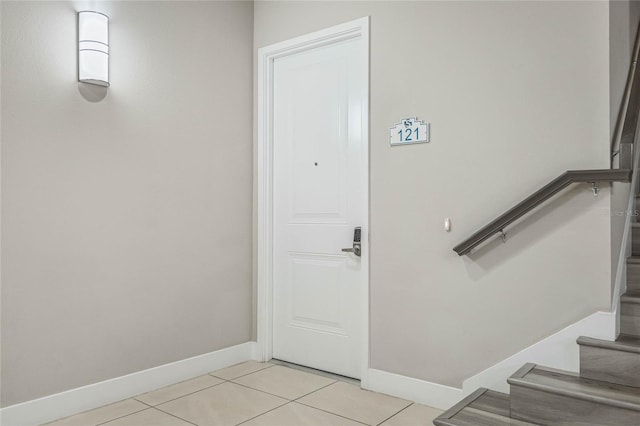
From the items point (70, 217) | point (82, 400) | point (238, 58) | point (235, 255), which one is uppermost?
point (238, 58)

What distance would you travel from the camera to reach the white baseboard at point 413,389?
2.76 meters

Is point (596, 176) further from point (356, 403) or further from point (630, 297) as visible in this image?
point (356, 403)

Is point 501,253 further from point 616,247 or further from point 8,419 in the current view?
point 8,419

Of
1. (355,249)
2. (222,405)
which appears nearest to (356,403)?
(222,405)

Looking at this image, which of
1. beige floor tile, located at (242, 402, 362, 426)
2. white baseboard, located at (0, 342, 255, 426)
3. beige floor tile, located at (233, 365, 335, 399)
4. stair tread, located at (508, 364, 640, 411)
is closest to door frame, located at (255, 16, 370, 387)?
white baseboard, located at (0, 342, 255, 426)

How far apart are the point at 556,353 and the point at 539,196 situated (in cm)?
77

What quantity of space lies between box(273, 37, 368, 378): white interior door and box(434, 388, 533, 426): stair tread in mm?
835

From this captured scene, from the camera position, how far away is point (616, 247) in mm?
2373

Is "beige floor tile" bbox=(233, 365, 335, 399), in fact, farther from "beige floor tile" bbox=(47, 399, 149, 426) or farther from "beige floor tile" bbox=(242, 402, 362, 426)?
"beige floor tile" bbox=(47, 399, 149, 426)

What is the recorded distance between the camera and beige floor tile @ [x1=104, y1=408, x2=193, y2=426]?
2.59m

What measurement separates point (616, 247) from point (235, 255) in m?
2.40

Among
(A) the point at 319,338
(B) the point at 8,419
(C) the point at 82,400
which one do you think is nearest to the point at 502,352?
(A) the point at 319,338

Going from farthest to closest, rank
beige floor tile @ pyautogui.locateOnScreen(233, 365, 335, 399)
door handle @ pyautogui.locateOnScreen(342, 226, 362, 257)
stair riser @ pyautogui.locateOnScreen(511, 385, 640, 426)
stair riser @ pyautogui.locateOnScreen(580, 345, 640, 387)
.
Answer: door handle @ pyautogui.locateOnScreen(342, 226, 362, 257)
beige floor tile @ pyautogui.locateOnScreen(233, 365, 335, 399)
stair riser @ pyautogui.locateOnScreen(580, 345, 640, 387)
stair riser @ pyautogui.locateOnScreen(511, 385, 640, 426)

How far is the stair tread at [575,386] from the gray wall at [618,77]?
0.50 metres
